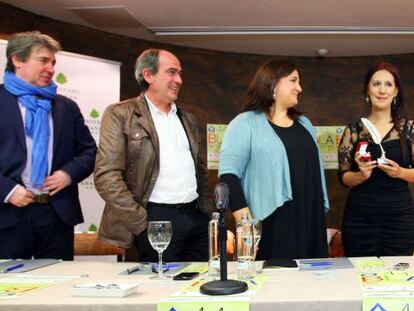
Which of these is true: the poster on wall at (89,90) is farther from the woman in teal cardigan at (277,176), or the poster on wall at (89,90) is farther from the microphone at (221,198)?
the microphone at (221,198)

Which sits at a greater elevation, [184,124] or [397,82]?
Result: [397,82]

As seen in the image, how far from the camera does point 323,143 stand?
5.71 m

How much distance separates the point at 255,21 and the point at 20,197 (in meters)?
2.97

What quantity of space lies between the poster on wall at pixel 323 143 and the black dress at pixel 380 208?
2.95 metres

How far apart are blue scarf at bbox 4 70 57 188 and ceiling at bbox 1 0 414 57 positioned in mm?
1825

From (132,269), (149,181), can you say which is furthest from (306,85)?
(132,269)

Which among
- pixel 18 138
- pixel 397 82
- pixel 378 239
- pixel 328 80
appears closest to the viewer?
pixel 18 138

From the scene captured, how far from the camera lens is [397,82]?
2734 millimetres

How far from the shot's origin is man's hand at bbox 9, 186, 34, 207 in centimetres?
218

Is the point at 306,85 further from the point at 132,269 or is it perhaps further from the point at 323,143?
the point at 132,269

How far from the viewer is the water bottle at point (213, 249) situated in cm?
165

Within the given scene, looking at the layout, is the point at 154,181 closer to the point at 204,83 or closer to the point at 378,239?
the point at 378,239

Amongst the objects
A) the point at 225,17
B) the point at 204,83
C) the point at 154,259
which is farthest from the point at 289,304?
the point at 204,83

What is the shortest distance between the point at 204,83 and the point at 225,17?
125 cm
